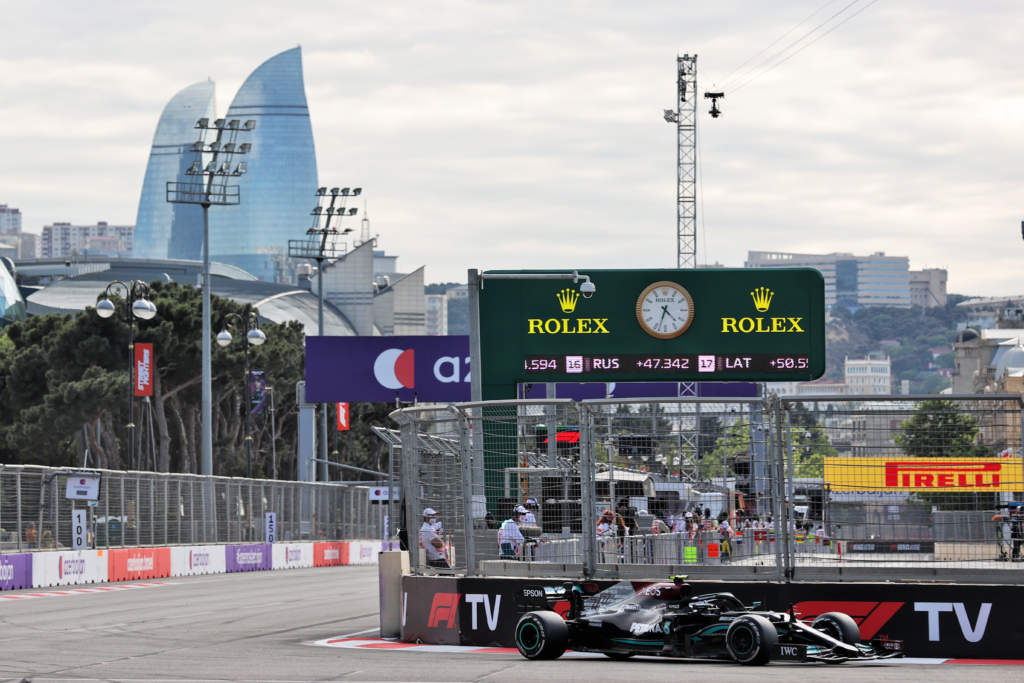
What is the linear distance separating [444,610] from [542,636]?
252cm

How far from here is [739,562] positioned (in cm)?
1559

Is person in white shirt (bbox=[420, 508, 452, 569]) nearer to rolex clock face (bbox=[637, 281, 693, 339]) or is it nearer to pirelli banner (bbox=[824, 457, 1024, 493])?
pirelli banner (bbox=[824, 457, 1024, 493])

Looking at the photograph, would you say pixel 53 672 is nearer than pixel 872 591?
Yes

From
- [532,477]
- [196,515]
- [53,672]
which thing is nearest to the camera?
[53,672]

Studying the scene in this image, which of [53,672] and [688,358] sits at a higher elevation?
[688,358]

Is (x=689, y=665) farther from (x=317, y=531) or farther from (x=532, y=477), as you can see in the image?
(x=317, y=531)

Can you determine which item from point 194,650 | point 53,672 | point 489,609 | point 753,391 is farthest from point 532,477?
point 753,391

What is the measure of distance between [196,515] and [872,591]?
27.8m

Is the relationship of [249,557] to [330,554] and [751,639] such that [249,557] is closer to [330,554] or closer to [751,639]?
[330,554]

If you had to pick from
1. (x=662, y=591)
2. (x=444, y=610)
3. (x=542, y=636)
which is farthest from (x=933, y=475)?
(x=444, y=610)

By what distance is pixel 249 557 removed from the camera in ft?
144

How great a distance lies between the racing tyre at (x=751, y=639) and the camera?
13.9m

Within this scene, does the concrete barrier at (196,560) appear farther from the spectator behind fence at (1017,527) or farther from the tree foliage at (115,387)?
the spectator behind fence at (1017,527)

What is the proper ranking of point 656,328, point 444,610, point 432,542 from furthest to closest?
1. point 656,328
2. point 432,542
3. point 444,610
